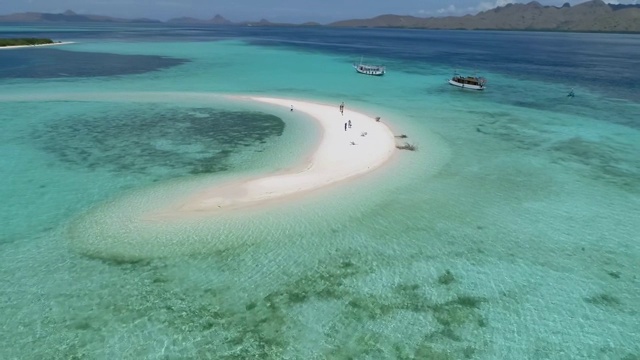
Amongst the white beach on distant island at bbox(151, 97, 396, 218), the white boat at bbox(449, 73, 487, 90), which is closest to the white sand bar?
the white beach on distant island at bbox(151, 97, 396, 218)

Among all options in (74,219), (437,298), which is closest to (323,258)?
(437,298)

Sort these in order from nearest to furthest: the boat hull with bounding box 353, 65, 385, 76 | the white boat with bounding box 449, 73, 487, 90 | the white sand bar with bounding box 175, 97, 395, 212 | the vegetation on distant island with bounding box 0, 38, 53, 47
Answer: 1. the white sand bar with bounding box 175, 97, 395, 212
2. the white boat with bounding box 449, 73, 487, 90
3. the boat hull with bounding box 353, 65, 385, 76
4. the vegetation on distant island with bounding box 0, 38, 53, 47

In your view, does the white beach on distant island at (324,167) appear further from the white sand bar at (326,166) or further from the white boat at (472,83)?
the white boat at (472,83)

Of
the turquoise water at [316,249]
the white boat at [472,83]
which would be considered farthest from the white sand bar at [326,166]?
the white boat at [472,83]

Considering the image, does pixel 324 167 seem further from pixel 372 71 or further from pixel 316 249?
pixel 372 71

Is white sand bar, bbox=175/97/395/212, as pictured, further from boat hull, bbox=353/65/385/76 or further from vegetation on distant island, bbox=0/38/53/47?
vegetation on distant island, bbox=0/38/53/47

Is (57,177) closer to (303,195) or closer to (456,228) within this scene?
(303,195)
